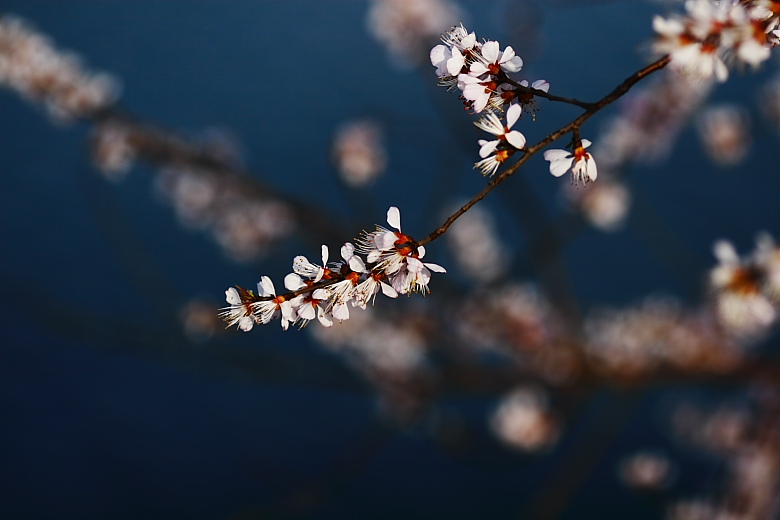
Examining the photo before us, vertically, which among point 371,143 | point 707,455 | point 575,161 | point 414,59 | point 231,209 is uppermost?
point 414,59

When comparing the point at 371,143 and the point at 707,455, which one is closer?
the point at 371,143

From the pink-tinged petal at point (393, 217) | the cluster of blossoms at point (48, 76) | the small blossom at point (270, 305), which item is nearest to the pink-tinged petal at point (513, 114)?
the pink-tinged petal at point (393, 217)

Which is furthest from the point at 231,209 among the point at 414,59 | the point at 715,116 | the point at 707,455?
the point at 707,455

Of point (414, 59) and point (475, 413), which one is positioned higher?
point (414, 59)

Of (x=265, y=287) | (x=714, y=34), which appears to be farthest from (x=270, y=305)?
(x=714, y=34)

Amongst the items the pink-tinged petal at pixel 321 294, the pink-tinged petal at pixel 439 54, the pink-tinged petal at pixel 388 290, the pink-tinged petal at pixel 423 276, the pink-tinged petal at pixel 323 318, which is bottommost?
the pink-tinged petal at pixel 323 318

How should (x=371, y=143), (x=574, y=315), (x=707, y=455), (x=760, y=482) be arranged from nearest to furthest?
1. (x=574, y=315)
2. (x=760, y=482)
3. (x=371, y=143)
4. (x=707, y=455)

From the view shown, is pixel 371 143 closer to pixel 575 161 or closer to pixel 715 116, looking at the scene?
pixel 715 116

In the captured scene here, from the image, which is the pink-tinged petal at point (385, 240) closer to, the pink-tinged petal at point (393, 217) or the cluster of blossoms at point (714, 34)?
the pink-tinged petal at point (393, 217)
